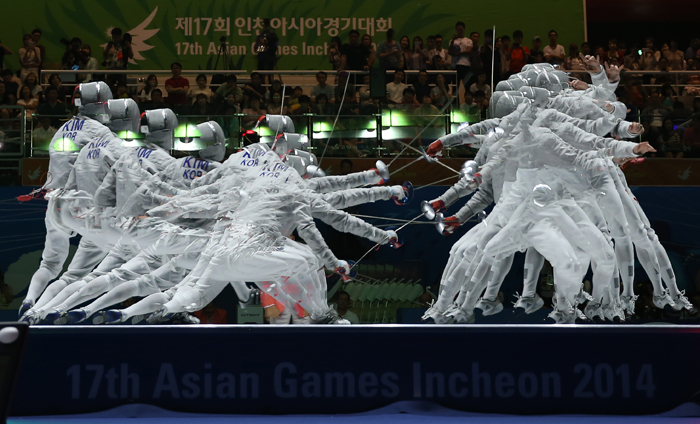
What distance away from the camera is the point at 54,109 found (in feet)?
28.7

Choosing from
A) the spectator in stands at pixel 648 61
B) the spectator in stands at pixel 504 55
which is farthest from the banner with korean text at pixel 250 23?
the spectator in stands at pixel 504 55

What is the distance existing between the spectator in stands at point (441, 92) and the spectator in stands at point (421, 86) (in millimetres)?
74

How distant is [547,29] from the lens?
40.1 feet

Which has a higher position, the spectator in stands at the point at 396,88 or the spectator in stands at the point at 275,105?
the spectator in stands at the point at 396,88

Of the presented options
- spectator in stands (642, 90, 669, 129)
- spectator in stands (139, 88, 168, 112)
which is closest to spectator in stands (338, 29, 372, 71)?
spectator in stands (139, 88, 168, 112)

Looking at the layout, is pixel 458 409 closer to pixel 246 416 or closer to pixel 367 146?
pixel 246 416

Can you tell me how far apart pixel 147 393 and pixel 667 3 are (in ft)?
37.1

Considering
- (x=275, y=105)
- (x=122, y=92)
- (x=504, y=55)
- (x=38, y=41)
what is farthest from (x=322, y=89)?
(x=38, y=41)

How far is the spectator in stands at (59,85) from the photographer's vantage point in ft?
29.6

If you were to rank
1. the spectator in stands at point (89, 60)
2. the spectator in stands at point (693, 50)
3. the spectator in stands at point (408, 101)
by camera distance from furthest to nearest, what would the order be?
the spectator in stands at point (693, 50), the spectator in stands at point (89, 60), the spectator in stands at point (408, 101)

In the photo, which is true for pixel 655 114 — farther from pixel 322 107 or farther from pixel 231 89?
pixel 231 89

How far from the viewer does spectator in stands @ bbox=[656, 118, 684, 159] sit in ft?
29.0

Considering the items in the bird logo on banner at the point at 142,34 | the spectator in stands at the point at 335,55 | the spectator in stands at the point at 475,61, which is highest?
the bird logo on banner at the point at 142,34

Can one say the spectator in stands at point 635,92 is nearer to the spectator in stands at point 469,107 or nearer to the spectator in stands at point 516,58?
the spectator in stands at point 516,58
